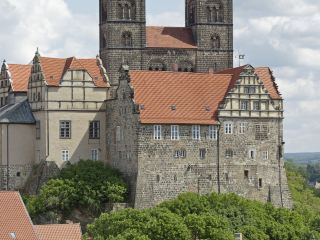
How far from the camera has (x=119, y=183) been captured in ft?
331

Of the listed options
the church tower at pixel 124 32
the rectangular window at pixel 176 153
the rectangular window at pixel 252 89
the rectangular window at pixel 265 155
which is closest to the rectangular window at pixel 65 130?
the rectangular window at pixel 176 153

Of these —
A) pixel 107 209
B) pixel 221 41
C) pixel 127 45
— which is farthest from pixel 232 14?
pixel 107 209

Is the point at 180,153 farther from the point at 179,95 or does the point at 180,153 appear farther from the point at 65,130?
the point at 65,130

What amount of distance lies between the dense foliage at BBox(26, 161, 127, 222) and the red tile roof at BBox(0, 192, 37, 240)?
2429cm

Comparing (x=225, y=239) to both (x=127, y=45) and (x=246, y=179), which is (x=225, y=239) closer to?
(x=246, y=179)

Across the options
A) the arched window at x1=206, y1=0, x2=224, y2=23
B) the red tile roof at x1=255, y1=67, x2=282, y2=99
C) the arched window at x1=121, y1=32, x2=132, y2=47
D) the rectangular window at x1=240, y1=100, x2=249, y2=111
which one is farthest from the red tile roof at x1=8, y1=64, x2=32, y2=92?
the red tile roof at x1=255, y1=67, x2=282, y2=99

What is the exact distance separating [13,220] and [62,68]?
32756 mm

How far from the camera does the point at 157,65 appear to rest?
118m

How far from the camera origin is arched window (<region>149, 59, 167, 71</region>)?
11694cm

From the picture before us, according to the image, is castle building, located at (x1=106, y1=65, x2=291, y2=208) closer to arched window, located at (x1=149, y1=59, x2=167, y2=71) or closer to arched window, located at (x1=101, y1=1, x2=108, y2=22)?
arched window, located at (x1=149, y1=59, x2=167, y2=71)

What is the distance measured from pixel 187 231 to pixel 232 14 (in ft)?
130

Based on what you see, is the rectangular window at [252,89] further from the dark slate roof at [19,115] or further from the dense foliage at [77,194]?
the dark slate roof at [19,115]

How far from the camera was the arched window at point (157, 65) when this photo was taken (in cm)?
11694

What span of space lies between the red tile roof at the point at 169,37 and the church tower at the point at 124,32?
116 cm
